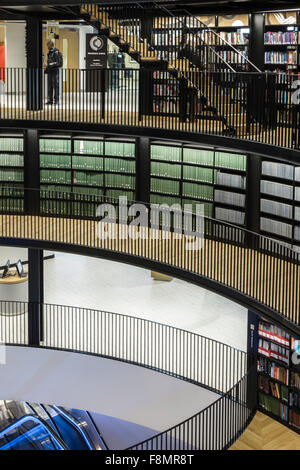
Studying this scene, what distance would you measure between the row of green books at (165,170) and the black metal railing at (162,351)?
123 inches

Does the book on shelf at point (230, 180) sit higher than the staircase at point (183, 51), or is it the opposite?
the staircase at point (183, 51)

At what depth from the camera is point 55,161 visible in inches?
740

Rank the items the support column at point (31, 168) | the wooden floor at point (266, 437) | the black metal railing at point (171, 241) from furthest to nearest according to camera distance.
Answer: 1. the support column at point (31, 168)
2. the wooden floor at point (266, 437)
3. the black metal railing at point (171, 241)

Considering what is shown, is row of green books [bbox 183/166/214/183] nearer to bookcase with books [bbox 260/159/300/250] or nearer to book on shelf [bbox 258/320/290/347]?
bookcase with books [bbox 260/159/300/250]

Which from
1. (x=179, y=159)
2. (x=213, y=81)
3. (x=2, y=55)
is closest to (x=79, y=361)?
(x=179, y=159)

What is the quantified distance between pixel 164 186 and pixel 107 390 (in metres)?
4.45

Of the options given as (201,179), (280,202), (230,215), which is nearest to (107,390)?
(230,215)

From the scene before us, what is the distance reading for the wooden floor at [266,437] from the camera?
13938 millimetres

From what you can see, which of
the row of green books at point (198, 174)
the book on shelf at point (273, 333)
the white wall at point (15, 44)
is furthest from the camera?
the white wall at point (15, 44)

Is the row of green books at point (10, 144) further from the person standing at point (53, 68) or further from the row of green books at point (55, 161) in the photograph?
the person standing at point (53, 68)

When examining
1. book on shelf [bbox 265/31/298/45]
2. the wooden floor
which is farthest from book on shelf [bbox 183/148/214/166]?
the wooden floor

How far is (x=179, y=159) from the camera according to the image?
1802 centimetres

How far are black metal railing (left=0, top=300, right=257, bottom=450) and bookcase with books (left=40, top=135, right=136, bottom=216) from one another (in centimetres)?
269

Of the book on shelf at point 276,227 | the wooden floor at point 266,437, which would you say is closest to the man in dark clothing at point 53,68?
the book on shelf at point 276,227
